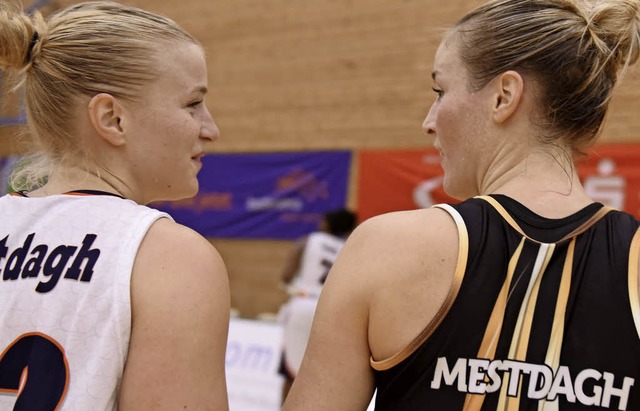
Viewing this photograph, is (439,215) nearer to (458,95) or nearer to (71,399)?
(458,95)

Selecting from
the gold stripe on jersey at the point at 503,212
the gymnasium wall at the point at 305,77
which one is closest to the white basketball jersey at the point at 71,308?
the gold stripe on jersey at the point at 503,212

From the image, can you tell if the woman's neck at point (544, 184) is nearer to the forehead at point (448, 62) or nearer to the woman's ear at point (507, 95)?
the woman's ear at point (507, 95)

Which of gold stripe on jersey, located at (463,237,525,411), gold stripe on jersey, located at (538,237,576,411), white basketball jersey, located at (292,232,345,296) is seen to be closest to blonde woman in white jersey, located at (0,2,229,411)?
gold stripe on jersey, located at (463,237,525,411)

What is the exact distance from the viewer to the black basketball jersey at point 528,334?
122cm

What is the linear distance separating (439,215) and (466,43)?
13.6 inches

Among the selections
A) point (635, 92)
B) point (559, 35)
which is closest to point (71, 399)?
point (559, 35)

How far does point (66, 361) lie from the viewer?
3.97 feet

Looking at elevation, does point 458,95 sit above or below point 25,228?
above

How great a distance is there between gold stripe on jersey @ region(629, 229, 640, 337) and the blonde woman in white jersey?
0.65m

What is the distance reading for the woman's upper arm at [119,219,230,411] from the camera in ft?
3.92

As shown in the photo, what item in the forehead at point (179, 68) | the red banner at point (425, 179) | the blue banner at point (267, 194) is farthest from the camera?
the blue banner at point (267, 194)

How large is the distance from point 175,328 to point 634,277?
0.74 m

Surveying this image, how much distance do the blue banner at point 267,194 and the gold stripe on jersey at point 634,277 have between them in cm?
673

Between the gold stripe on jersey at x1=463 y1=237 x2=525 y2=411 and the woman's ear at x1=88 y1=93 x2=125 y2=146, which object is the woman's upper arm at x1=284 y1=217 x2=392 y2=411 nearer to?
the gold stripe on jersey at x1=463 y1=237 x2=525 y2=411
